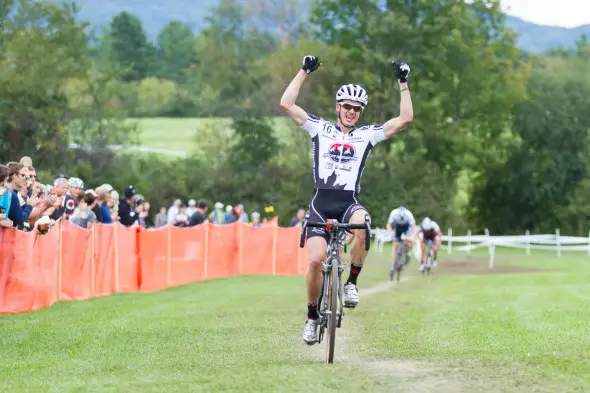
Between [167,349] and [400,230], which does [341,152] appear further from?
[400,230]

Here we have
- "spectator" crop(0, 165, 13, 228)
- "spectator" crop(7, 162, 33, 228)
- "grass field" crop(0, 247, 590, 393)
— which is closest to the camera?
"grass field" crop(0, 247, 590, 393)

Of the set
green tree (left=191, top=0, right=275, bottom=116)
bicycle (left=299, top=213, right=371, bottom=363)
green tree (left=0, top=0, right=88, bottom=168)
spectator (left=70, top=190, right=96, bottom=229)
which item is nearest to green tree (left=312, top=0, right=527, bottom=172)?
green tree (left=191, top=0, right=275, bottom=116)

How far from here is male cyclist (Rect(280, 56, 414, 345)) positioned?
11.7 meters

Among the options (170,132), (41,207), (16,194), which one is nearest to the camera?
(16,194)

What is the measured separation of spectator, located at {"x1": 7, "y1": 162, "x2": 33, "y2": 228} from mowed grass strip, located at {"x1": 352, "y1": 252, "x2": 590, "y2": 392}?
186 inches

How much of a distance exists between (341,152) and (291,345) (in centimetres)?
252

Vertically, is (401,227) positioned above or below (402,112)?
below

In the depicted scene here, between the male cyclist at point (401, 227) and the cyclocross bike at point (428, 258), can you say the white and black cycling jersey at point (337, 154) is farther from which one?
the cyclocross bike at point (428, 258)

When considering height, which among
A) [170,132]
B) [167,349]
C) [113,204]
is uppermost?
[170,132]

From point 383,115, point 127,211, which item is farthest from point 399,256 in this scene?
point 383,115

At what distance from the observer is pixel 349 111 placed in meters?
11.9

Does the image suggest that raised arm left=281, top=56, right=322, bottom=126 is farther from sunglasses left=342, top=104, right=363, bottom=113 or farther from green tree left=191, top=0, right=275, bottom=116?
green tree left=191, top=0, right=275, bottom=116

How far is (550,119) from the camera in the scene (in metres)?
74.0

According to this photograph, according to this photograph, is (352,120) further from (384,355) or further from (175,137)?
(175,137)
